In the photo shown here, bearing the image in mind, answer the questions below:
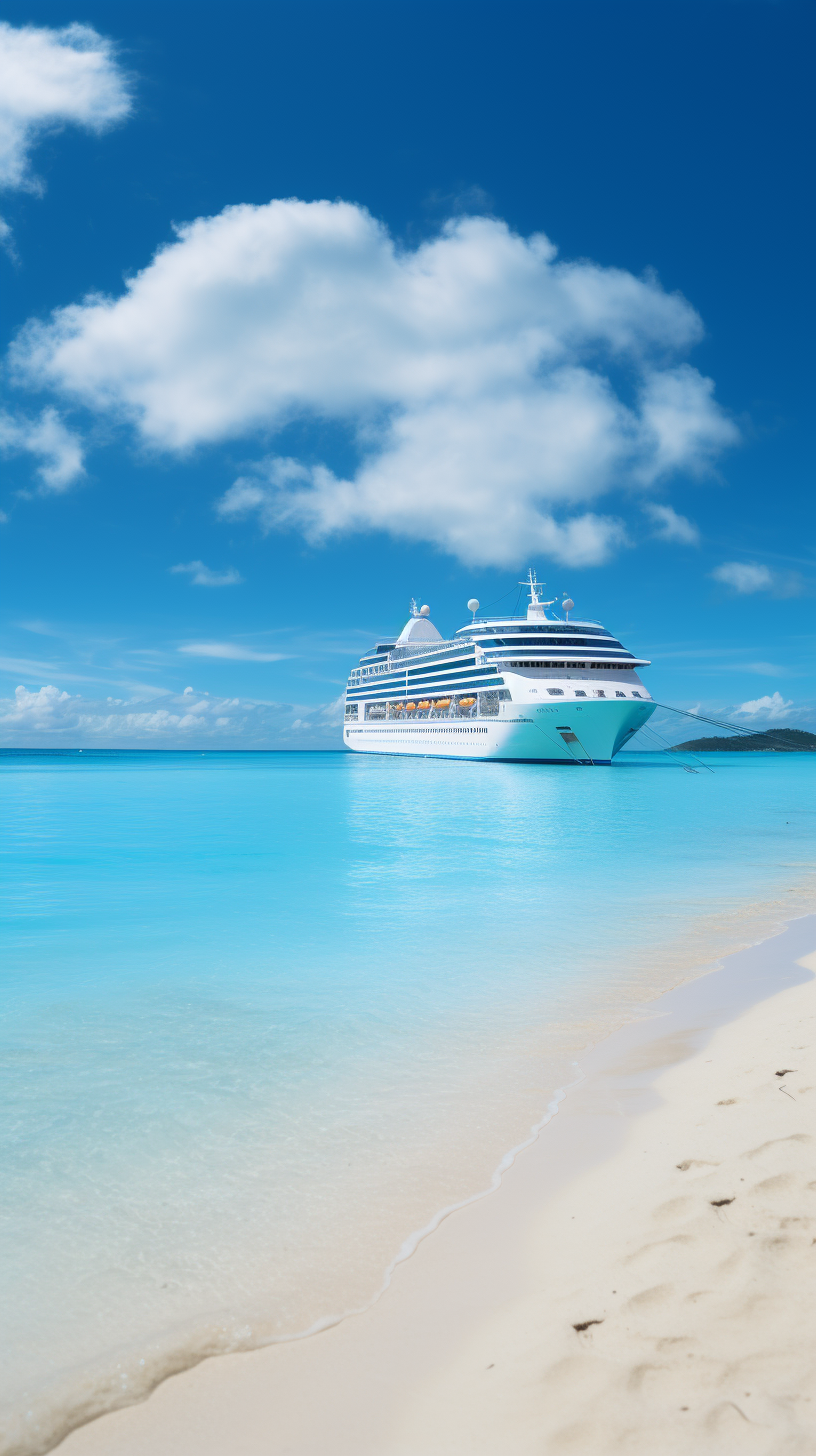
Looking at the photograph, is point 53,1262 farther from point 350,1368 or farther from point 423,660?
point 423,660

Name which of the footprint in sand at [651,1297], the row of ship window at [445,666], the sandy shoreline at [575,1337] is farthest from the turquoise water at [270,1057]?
the row of ship window at [445,666]

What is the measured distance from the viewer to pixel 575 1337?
2422 mm

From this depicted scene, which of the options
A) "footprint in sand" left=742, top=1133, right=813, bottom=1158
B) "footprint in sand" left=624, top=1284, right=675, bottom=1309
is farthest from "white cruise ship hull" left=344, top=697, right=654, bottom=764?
"footprint in sand" left=624, top=1284, right=675, bottom=1309

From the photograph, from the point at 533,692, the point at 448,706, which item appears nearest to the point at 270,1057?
the point at 533,692

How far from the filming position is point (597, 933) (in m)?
9.40

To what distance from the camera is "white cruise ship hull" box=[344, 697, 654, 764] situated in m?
49.3

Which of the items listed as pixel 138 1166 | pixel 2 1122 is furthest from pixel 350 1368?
pixel 2 1122

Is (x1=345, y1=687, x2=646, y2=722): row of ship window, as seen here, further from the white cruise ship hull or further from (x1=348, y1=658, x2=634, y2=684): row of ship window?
(x1=348, y1=658, x2=634, y2=684): row of ship window

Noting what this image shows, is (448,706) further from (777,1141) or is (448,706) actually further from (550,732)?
(777,1141)

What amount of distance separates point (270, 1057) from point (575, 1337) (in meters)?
3.35

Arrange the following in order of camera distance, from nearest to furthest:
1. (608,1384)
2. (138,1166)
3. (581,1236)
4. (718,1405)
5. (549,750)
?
(718,1405) < (608,1384) < (581,1236) < (138,1166) < (549,750)

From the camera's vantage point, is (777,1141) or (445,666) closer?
(777,1141)

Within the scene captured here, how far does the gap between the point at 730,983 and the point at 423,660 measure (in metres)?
66.6

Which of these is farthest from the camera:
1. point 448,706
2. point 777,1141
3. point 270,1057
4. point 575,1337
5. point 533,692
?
point 448,706
